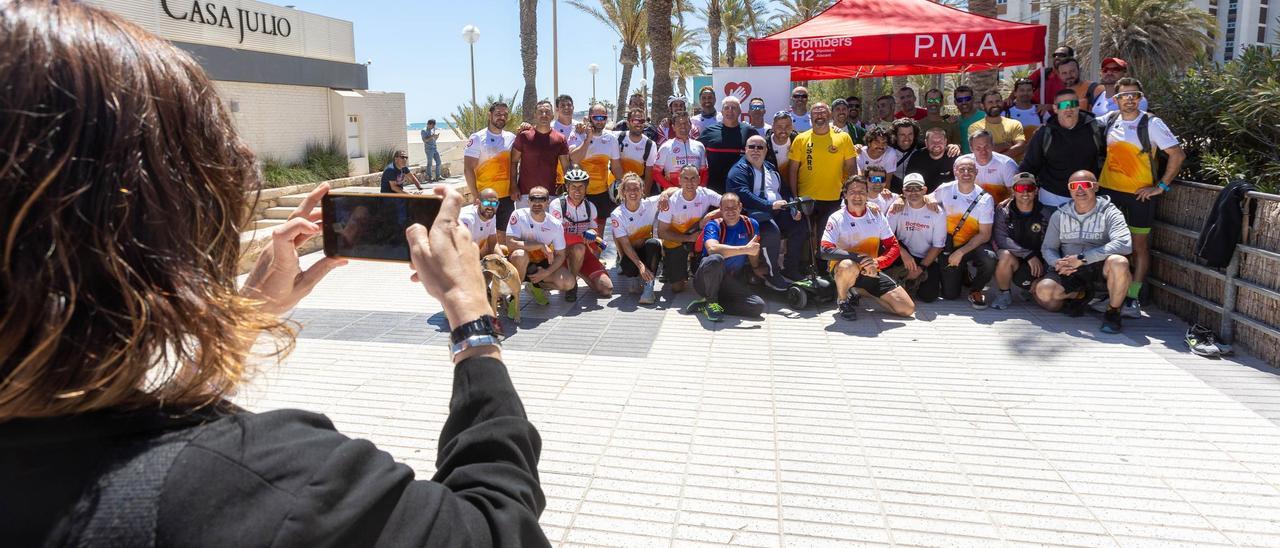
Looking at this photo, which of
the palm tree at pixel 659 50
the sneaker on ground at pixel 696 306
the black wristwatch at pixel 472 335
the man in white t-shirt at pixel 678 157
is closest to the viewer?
the black wristwatch at pixel 472 335

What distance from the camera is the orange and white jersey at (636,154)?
9.70 meters

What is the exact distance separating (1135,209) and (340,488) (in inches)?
323

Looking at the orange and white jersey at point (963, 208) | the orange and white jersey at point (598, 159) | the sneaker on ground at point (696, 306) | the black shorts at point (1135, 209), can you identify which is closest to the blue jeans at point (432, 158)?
the orange and white jersey at point (598, 159)

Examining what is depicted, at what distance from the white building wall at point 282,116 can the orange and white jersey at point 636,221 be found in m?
9.90

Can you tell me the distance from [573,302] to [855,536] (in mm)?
4916

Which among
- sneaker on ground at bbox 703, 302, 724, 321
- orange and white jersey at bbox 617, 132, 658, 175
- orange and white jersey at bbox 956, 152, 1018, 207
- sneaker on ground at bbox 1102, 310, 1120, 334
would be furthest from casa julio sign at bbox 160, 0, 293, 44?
sneaker on ground at bbox 1102, 310, 1120, 334

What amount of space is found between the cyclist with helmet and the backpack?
495cm

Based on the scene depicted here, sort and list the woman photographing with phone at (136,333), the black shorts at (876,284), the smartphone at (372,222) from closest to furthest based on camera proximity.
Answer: the woman photographing with phone at (136,333)
the smartphone at (372,222)
the black shorts at (876,284)

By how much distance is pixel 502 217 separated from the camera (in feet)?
29.8

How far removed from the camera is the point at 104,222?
2.76ft

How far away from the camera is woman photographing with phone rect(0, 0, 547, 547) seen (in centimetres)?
80

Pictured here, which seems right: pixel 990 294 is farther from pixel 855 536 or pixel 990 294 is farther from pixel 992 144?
pixel 855 536

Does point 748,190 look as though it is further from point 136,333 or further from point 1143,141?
point 136,333

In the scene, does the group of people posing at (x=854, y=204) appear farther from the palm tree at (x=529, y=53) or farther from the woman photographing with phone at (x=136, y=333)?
the palm tree at (x=529, y=53)
